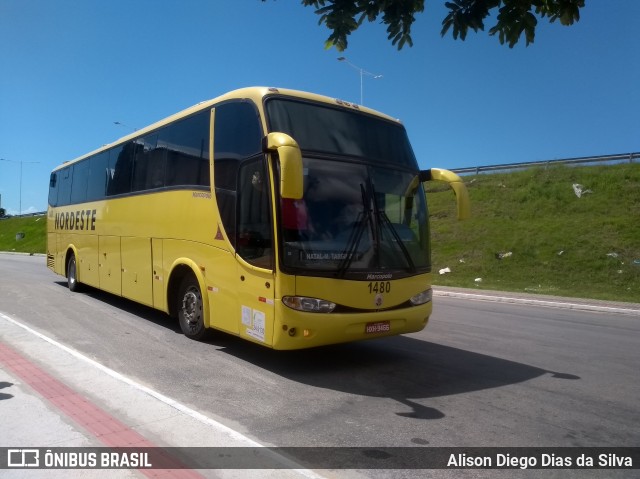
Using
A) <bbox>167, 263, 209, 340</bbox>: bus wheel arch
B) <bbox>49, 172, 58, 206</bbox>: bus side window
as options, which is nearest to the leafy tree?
<bbox>167, 263, 209, 340</bbox>: bus wheel arch

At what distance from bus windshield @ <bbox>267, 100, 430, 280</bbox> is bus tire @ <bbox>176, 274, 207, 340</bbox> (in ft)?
8.37

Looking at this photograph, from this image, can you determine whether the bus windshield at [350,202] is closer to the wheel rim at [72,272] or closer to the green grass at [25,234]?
the wheel rim at [72,272]

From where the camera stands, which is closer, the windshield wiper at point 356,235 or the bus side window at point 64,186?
the windshield wiper at point 356,235

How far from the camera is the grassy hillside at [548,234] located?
1997 cm

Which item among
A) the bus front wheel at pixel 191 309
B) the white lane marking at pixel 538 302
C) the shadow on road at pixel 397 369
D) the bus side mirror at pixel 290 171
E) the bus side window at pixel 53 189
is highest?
the bus side window at pixel 53 189

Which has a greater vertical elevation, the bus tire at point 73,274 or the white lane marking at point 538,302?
the bus tire at point 73,274

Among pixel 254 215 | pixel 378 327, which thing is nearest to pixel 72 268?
pixel 254 215

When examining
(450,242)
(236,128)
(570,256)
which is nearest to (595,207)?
(570,256)

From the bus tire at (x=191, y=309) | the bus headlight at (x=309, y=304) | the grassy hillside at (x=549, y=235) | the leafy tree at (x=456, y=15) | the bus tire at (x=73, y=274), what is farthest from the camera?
the grassy hillside at (x=549, y=235)

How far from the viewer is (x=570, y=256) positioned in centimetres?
2158

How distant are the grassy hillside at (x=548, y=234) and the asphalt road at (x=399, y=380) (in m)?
10.0

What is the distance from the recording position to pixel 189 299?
26.8ft

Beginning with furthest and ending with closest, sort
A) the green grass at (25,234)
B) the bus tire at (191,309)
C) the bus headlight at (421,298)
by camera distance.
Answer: the green grass at (25,234) → the bus tire at (191,309) → the bus headlight at (421,298)

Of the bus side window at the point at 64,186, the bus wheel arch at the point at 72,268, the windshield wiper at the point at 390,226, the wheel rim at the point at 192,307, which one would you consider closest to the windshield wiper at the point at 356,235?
the windshield wiper at the point at 390,226
